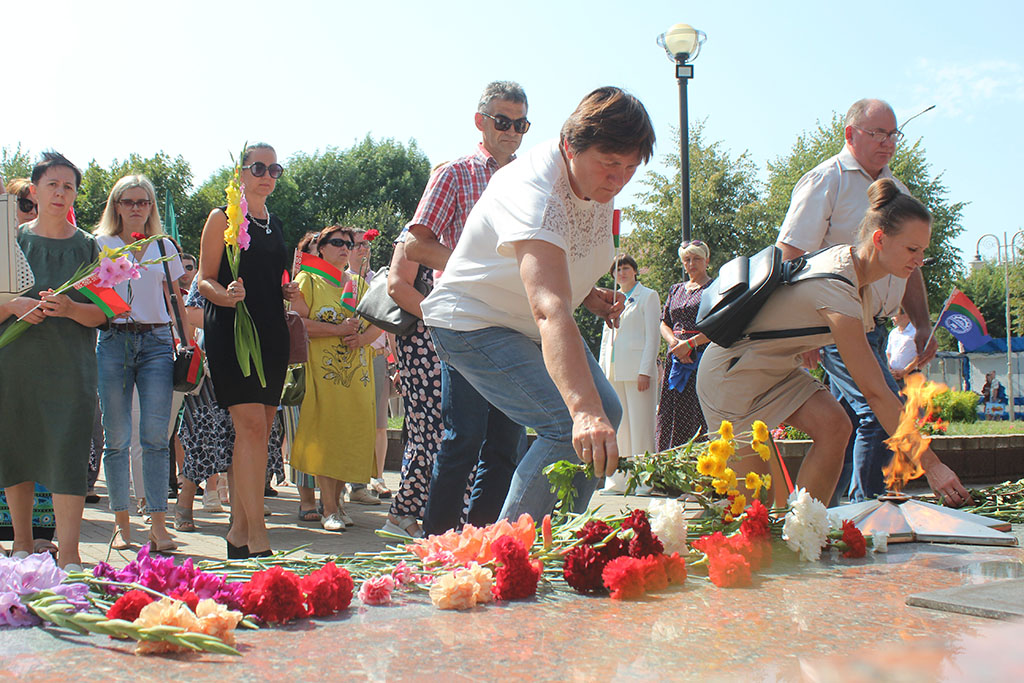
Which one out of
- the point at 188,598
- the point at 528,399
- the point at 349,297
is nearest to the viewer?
the point at 188,598

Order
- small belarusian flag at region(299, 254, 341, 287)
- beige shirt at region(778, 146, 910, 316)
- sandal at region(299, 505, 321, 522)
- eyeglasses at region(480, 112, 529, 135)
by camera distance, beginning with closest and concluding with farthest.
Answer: eyeglasses at region(480, 112, 529, 135), beige shirt at region(778, 146, 910, 316), sandal at region(299, 505, 321, 522), small belarusian flag at region(299, 254, 341, 287)

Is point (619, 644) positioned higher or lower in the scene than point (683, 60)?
lower

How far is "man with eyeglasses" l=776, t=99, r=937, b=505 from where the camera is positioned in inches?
204

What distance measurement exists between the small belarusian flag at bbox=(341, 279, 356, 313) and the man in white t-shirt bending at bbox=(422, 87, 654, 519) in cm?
→ 348

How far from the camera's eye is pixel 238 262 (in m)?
4.85

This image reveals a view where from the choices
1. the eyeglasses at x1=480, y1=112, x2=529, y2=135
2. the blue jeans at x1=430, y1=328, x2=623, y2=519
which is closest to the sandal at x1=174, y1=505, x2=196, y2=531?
the eyeglasses at x1=480, y1=112, x2=529, y2=135

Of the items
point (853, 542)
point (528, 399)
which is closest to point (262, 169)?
point (528, 399)

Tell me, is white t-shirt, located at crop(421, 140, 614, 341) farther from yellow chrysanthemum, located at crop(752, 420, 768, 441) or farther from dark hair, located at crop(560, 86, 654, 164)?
yellow chrysanthemum, located at crop(752, 420, 768, 441)

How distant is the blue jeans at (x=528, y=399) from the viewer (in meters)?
3.22

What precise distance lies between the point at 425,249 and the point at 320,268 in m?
2.78

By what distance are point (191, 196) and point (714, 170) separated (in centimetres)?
2426

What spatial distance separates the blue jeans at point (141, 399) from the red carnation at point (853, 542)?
385 cm

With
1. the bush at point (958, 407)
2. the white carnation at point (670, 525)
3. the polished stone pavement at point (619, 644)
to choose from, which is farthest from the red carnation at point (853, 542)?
the bush at point (958, 407)

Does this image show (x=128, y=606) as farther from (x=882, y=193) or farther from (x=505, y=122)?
(x=882, y=193)
